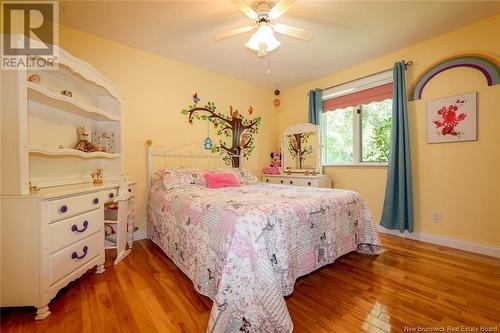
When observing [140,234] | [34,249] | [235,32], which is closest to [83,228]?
[34,249]

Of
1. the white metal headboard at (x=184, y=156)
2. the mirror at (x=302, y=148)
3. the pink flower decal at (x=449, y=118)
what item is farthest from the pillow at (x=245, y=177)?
the pink flower decal at (x=449, y=118)

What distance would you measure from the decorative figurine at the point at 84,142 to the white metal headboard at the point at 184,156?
2.21 feet

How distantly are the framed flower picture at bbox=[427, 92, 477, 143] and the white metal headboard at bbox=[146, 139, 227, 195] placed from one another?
2.86 meters

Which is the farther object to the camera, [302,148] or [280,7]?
[302,148]

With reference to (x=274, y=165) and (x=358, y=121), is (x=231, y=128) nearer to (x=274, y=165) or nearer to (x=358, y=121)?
(x=274, y=165)

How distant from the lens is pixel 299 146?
4.02 m

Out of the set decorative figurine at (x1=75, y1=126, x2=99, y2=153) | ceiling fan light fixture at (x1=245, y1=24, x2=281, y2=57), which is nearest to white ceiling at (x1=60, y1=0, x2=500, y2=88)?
ceiling fan light fixture at (x1=245, y1=24, x2=281, y2=57)

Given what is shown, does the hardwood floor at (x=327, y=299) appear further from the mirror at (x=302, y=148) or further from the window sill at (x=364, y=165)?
the mirror at (x=302, y=148)

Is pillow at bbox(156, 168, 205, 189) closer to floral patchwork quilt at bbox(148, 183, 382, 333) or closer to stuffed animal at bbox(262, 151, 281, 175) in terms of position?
floral patchwork quilt at bbox(148, 183, 382, 333)

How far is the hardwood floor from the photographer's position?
1.33 metres

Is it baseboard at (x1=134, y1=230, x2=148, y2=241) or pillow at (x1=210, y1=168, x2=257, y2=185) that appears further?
pillow at (x1=210, y1=168, x2=257, y2=185)

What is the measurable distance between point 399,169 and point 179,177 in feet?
9.03

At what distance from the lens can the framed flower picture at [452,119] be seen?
240 centimetres

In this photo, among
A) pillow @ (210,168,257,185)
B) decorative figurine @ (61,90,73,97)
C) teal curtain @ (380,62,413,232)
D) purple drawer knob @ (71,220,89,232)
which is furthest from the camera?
pillow @ (210,168,257,185)
